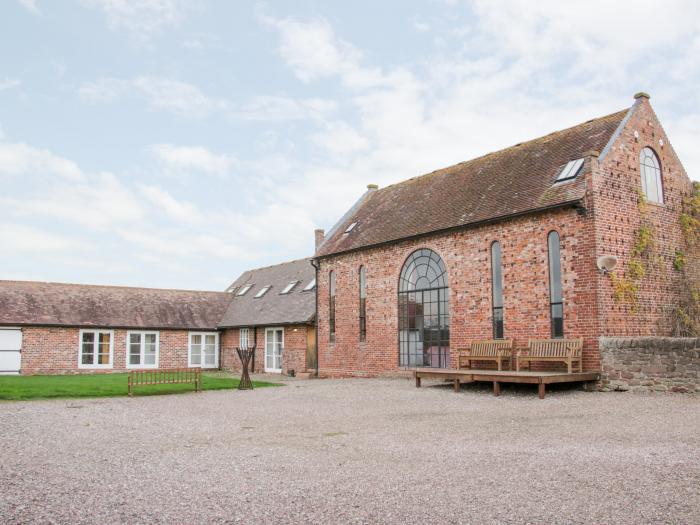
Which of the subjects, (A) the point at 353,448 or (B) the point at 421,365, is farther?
(B) the point at 421,365

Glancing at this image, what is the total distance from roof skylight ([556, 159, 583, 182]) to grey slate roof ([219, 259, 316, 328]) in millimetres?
12114

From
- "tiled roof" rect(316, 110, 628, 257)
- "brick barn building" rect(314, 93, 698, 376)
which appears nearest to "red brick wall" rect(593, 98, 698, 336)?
"brick barn building" rect(314, 93, 698, 376)

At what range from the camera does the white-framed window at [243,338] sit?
3022 cm

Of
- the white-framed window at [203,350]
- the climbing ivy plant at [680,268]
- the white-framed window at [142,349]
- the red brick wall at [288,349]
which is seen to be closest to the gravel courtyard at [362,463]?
the climbing ivy plant at [680,268]

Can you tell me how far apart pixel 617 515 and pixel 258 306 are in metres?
26.4

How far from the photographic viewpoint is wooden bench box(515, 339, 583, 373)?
48.2ft

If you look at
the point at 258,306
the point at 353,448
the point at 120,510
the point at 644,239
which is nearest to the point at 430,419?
the point at 353,448

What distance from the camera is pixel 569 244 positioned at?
1559cm

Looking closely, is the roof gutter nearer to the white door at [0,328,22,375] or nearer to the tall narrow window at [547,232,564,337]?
the tall narrow window at [547,232,564,337]

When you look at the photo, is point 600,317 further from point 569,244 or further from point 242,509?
point 242,509

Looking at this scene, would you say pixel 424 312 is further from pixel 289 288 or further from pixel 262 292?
pixel 262 292

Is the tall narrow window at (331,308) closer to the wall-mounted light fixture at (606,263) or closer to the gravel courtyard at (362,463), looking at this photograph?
the gravel courtyard at (362,463)

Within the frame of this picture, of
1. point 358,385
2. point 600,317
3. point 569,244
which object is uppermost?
point 569,244

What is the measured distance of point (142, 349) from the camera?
2994cm
